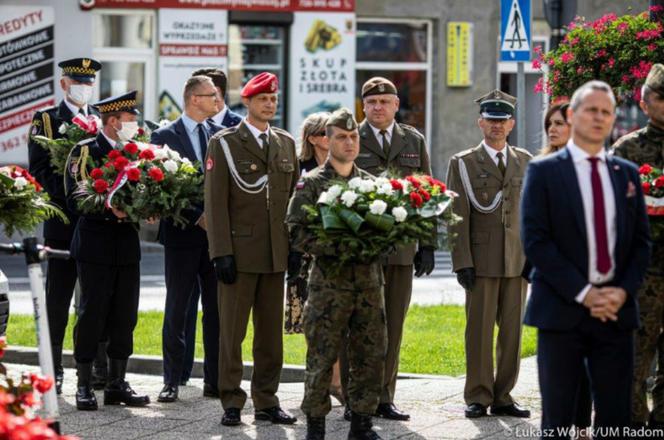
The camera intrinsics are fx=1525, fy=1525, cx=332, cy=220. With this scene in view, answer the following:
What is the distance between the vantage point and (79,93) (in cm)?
1187

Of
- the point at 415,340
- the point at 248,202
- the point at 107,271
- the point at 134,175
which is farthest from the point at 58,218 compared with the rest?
the point at 415,340

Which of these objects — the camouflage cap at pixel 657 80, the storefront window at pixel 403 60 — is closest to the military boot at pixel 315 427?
the camouflage cap at pixel 657 80

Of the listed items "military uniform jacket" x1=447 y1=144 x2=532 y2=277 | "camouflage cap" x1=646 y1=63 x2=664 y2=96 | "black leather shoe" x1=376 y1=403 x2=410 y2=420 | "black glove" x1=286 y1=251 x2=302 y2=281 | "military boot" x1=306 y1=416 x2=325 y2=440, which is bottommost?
"black leather shoe" x1=376 y1=403 x2=410 y2=420

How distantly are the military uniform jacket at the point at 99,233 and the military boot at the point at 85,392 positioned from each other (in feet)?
2.48

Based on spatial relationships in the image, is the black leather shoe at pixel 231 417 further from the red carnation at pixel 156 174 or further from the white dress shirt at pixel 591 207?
the white dress shirt at pixel 591 207

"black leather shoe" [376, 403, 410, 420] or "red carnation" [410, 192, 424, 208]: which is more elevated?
"red carnation" [410, 192, 424, 208]

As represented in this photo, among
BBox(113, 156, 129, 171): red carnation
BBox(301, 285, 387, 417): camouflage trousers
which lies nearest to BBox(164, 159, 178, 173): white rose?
BBox(113, 156, 129, 171): red carnation

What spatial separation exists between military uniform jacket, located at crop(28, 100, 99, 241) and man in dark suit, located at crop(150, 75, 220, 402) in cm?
90

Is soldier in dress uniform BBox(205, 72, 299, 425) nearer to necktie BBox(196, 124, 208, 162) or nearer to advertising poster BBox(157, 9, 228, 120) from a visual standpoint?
necktie BBox(196, 124, 208, 162)

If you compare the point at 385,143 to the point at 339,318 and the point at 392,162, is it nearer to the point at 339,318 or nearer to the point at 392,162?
the point at 392,162

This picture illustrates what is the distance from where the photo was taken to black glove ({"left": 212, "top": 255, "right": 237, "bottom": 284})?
9.93m

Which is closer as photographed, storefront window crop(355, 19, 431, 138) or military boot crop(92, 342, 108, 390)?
military boot crop(92, 342, 108, 390)

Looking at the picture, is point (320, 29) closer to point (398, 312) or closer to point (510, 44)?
point (510, 44)

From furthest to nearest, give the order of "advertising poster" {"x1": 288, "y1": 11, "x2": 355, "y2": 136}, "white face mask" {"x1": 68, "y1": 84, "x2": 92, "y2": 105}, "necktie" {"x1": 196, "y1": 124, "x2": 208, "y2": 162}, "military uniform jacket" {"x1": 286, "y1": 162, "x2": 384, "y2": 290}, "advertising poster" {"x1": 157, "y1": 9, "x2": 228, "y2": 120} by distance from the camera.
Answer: "advertising poster" {"x1": 288, "y1": 11, "x2": 355, "y2": 136} → "advertising poster" {"x1": 157, "y1": 9, "x2": 228, "y2": 120} → "white face mask" {"x1": 68, "y1": 84, "x2": 92, "y2": 105} → "necktie" {"x1": 196, "y1": 124, "x2": 208, "y2": 162} → "military uniform jacket" {"x1": 286, "y1": 162, "x2": 384, "y2": 290}
